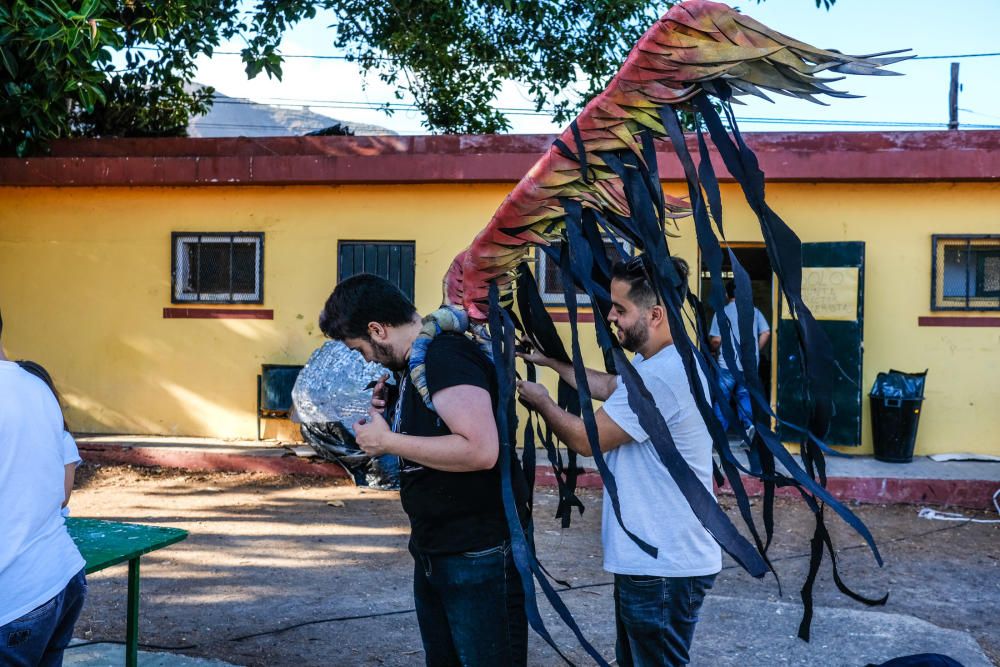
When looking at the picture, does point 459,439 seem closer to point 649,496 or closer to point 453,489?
point 453,489

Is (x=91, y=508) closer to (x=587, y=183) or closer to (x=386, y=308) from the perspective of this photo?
(x=386, y=308)

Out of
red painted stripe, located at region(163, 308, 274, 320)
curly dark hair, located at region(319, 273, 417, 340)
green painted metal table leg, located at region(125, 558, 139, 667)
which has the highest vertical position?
curly dark hair, located at region(319, 273, 417, 340)

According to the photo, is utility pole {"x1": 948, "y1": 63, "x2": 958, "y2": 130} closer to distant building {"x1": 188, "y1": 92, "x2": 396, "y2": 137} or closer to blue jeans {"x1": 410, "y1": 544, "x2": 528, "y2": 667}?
blue jeans {"x1": 410, "y1": 544, "x2": 528, "y2": 667}

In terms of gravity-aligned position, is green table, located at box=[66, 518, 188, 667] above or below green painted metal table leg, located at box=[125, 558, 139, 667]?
above

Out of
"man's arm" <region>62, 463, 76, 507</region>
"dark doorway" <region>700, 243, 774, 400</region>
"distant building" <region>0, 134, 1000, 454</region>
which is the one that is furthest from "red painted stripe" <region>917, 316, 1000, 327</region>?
"man's arm" <region>62, 463, 76, 507</region>

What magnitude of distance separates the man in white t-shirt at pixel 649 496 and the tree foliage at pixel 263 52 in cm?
595

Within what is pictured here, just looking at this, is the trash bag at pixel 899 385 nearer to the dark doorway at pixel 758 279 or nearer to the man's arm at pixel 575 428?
the dark doorway at pixel 758 279

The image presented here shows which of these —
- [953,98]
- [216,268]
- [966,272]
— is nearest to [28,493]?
[216,268]

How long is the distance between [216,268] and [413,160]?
2536 millimetres

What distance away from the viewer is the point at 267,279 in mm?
9289

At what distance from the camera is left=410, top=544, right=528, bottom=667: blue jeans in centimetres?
240

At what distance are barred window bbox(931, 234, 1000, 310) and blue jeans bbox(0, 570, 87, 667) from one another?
323 inches

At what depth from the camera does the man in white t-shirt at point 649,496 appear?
8.00ft

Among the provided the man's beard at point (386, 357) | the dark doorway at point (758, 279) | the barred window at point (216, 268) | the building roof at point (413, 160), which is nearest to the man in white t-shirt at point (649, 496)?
the man's beard at point (386, 357)
